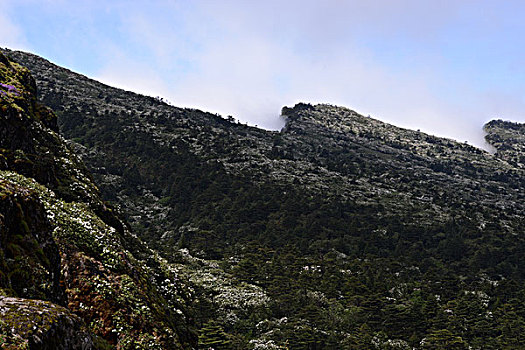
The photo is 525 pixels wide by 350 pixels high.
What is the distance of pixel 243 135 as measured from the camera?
168m

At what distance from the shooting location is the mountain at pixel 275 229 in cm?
2714

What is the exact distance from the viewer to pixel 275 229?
8944cm

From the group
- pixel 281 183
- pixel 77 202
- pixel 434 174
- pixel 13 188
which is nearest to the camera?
pixel 13 188

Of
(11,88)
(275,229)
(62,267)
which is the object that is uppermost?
(11,88)

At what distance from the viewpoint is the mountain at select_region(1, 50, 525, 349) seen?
89.0 feet

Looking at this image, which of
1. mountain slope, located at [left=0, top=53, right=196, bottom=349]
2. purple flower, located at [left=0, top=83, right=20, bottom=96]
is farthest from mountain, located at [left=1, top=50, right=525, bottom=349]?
purple flower, located at [left=0, top=83, right=20, bottom=96]

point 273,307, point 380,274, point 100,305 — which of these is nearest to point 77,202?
point 100,305

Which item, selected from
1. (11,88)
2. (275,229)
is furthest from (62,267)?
(275,229)

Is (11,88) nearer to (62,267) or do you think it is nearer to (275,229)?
(62,267)

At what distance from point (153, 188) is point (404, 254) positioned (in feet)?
211

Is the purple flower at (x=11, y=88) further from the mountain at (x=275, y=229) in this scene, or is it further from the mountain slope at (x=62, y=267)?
the mountain at (x=275, y=229)

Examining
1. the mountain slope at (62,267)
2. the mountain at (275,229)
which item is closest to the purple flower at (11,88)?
the mountain slope at (62,267)

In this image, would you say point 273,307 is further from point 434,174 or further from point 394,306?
point 434,174

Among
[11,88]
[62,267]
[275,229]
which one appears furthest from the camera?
[275,229]
